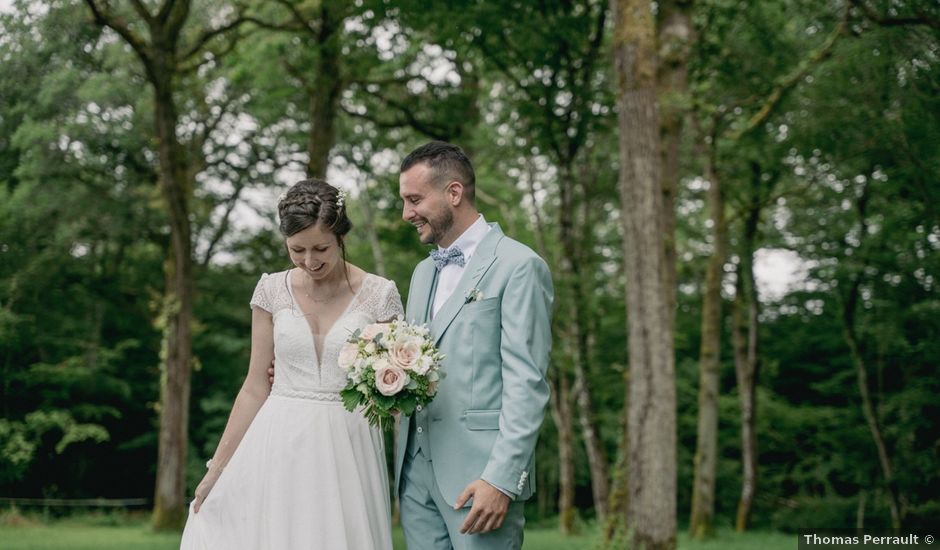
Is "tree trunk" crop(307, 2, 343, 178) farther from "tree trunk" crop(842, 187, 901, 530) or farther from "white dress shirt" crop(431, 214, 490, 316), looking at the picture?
"tree trunk" crop(842, 187, 901, 530)

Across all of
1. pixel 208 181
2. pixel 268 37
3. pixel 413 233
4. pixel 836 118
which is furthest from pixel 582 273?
pixel 208 181

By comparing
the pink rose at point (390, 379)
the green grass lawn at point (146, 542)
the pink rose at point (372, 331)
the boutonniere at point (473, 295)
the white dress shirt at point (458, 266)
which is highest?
the white dress shirt at point (458, 266)

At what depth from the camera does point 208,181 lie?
20969 millimetres

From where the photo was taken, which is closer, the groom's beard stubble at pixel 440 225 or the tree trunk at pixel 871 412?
the groom's beard stubble at pixel 440 225

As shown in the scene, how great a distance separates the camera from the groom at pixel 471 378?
320 centimetres

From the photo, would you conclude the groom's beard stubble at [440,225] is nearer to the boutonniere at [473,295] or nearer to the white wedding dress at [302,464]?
the boutonniere at [473,295]

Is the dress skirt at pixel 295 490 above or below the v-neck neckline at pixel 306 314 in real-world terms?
below

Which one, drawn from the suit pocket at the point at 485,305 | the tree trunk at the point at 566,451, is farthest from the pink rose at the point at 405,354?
the tree trunk at the point at 566,451

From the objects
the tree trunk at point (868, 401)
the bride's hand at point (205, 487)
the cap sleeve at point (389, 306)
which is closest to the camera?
the bride's hand at point (205, 487)

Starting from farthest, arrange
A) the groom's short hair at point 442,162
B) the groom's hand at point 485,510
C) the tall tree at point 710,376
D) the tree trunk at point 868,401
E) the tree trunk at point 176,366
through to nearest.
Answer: the tree trunk at point 868,401 < the tall tree at point 710,376 < the tree trunk at point 176,366 < the groom's short hair at point 442,162 < the groom's hand at point 485,510

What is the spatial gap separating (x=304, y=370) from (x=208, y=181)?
18.1 meters

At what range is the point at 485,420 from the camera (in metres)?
3.36

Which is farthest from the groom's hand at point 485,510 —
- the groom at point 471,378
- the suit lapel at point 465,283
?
the suit lapel at point 465,283

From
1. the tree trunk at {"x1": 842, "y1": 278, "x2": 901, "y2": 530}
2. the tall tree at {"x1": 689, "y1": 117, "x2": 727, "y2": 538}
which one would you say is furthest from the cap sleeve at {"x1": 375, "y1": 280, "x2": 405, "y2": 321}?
the tree trunk at {"x1": 842, "y1": 278, "x2": 901, "y2": 530}
